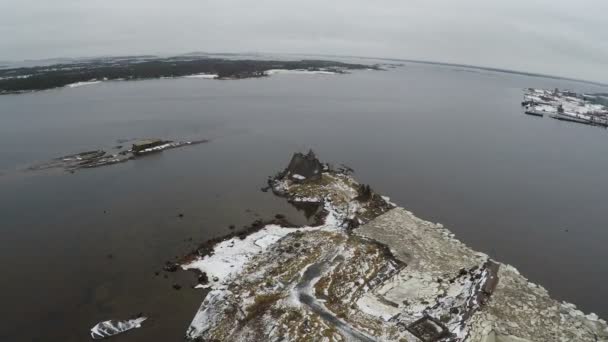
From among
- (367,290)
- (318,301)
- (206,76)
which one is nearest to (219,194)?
(318,301)

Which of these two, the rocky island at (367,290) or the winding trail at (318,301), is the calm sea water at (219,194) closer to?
the rocky island at (367,290)

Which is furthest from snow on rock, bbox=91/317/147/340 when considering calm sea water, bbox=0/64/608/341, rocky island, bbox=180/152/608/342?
rocky island, bbox=180/152/608/342

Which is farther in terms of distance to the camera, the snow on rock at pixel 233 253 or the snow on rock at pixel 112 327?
the snow on rock at pixel 233 253

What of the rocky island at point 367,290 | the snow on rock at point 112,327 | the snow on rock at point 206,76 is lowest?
the snow on rock at point 112,327

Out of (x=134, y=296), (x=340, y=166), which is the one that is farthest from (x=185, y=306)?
(x=340, y=166)

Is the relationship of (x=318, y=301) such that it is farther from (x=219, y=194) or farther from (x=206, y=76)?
(x=206, y=76)

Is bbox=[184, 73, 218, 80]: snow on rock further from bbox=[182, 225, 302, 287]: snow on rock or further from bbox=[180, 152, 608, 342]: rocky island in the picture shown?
bbox=[180, 152, 608, 342]: rocky island

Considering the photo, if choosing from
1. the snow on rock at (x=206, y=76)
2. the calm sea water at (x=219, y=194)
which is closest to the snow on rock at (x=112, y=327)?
the calm sea water at (x=219, y=194)

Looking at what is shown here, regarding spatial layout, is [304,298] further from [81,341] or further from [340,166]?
[340,166]
